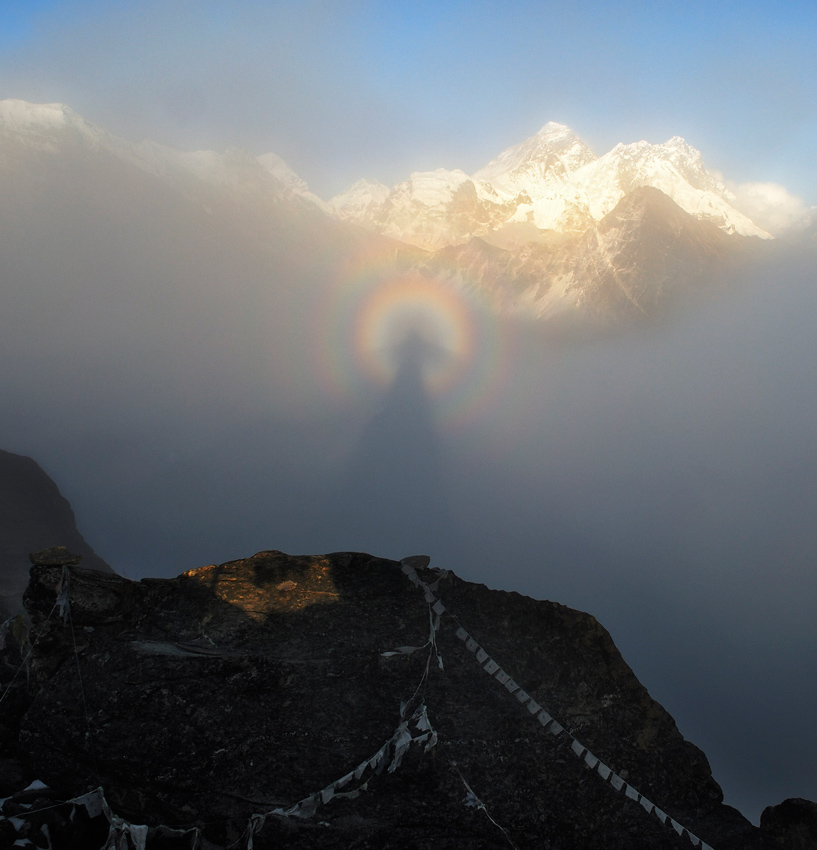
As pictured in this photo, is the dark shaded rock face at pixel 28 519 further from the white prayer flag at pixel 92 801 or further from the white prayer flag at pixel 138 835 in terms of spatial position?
the white prayer flag at pixel 138 835

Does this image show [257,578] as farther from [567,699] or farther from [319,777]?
[567,699]

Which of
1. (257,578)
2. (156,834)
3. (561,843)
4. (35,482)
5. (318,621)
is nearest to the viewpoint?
(156,834)

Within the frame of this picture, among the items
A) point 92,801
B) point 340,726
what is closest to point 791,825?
point 340,726

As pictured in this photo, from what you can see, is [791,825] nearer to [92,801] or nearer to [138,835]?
[138,835]

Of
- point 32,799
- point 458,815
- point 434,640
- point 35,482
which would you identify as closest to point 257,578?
point 434,640

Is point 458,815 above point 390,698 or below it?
below

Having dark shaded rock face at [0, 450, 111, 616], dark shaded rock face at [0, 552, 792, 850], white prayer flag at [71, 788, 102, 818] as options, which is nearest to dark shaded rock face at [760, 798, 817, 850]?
dark shaded rock face at [0, 552, 792, 850]

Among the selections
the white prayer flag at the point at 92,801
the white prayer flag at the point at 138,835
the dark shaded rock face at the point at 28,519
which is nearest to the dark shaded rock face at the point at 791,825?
the white prayer flag at the point at 138,835
